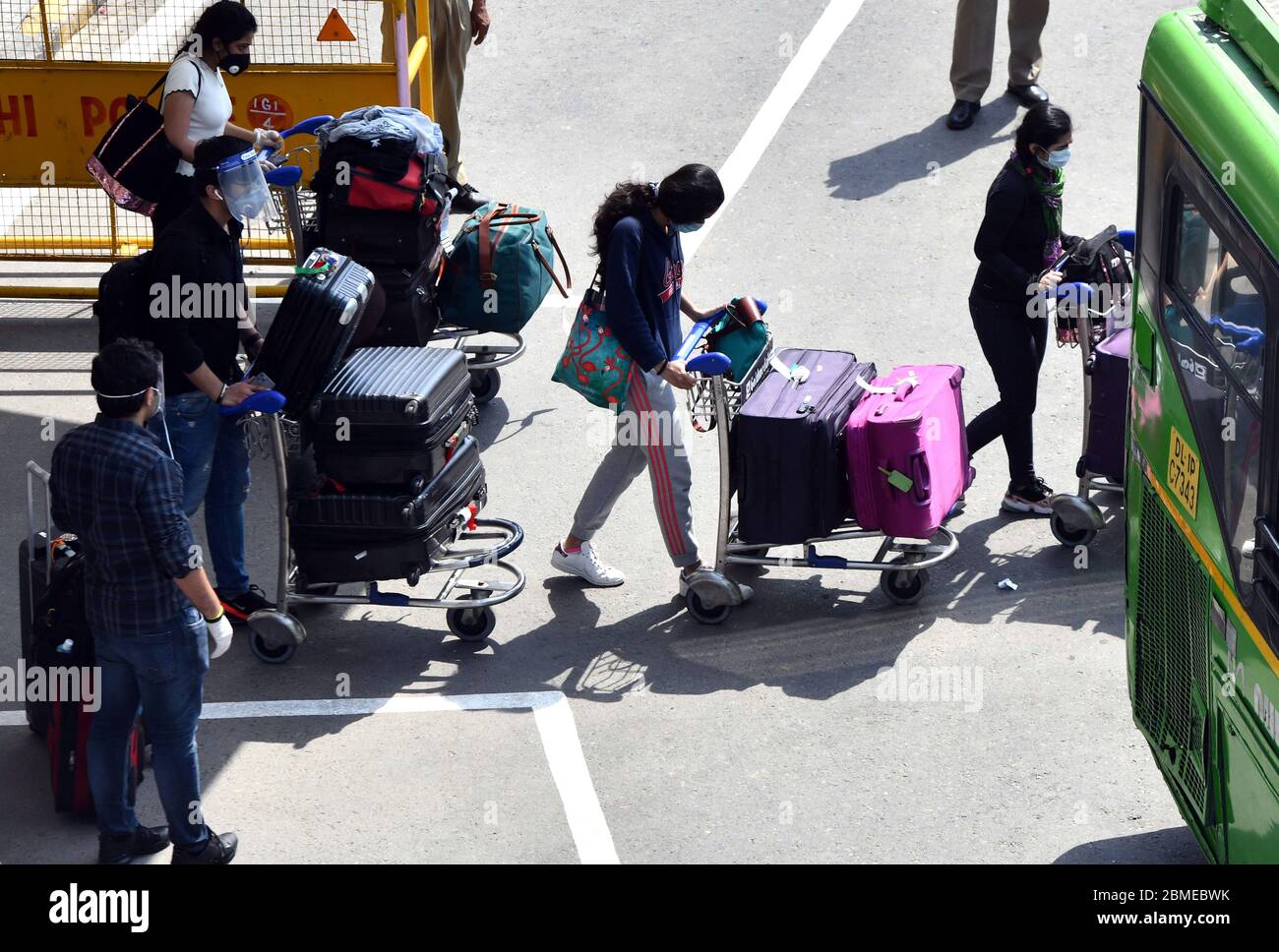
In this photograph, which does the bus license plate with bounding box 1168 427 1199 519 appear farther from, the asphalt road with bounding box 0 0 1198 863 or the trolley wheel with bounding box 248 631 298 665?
the trolley wheel with bounding box 248 631 298 665

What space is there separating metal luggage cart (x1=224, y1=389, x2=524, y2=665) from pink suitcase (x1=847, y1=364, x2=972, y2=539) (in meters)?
1.51

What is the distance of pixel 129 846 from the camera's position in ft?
19.2

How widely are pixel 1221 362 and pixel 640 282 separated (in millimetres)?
2861

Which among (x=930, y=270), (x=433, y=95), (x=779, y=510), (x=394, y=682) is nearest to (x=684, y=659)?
(x=779, y=510)

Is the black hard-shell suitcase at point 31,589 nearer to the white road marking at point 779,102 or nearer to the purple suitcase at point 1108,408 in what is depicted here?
the purple suitcase at point 1108,408

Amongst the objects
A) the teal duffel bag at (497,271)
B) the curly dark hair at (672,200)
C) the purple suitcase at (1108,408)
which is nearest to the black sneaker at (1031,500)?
the purple suitcase at (1108,408)

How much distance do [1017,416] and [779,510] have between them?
4.83 ft

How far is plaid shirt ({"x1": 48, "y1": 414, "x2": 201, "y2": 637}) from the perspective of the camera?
5.27 meters

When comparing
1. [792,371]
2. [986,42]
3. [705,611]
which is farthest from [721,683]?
[986,42]

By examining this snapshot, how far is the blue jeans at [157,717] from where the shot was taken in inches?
217

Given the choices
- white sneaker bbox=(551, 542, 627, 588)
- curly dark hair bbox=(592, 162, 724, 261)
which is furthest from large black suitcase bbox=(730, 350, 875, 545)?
curly dark hair bbox=(592, 162, 724, 261)

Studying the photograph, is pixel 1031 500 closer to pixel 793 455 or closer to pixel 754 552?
pixel 754 552
